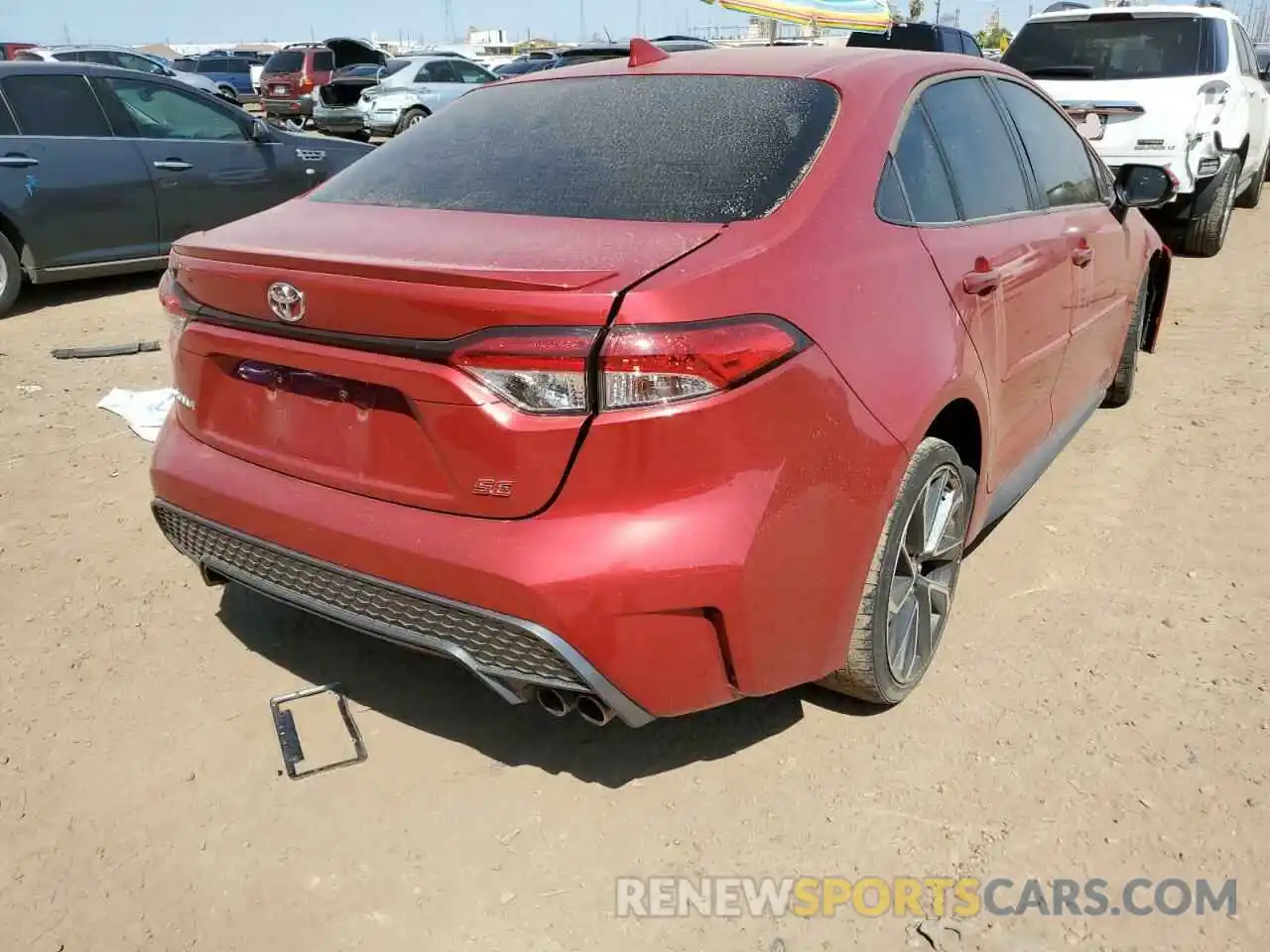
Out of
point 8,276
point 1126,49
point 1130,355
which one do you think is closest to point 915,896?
point 1130,355

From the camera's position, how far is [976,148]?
315 centimetres

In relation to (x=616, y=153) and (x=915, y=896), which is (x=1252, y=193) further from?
(x=915, y=896)

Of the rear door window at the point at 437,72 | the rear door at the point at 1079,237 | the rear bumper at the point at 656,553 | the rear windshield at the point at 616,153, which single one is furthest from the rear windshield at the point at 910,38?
the rear bumper at the point at 656,553

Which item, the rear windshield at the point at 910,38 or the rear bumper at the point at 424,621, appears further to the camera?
the rear windshield at the point at 910,38

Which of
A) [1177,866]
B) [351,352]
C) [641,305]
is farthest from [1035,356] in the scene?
[351,352]

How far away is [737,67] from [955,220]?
0.73 metres

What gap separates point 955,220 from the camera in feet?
9.36

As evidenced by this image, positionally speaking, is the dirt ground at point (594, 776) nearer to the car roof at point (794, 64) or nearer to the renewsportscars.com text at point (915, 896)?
the renewsportscars.com text at point (915, 896)

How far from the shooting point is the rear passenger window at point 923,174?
106 inches

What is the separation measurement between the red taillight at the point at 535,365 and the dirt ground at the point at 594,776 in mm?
1032

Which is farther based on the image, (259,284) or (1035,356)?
(1035,356)

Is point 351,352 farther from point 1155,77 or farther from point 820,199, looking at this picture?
point 1155,77

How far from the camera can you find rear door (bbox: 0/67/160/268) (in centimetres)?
670

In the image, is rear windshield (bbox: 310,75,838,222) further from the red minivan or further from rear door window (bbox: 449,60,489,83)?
the red minivan
